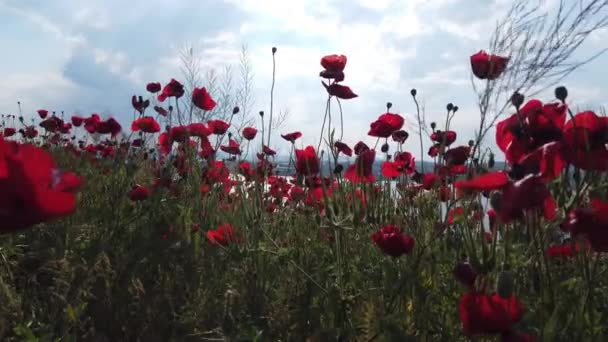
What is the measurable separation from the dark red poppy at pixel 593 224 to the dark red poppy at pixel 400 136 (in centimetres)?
149

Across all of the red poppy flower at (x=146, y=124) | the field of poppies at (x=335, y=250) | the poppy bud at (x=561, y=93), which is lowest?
the field of poppies at (x=335, y=250)

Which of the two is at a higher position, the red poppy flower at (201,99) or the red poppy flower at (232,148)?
the red poppy flower at (201,99)

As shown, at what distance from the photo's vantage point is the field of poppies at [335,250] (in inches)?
36.5

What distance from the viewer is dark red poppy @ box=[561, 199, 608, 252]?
0.96 m

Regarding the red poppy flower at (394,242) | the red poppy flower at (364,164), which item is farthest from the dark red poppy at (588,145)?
the red poppy flower at (364,164)

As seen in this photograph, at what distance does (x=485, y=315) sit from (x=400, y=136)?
5.48 ft

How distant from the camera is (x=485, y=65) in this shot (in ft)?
6.14

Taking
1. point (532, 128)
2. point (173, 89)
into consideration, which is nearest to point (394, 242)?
point (532, 128)

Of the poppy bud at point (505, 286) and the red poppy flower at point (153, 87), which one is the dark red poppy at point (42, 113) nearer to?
the red poppy flower at point (153, 87)

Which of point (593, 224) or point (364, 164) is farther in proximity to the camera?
point (364, 164)

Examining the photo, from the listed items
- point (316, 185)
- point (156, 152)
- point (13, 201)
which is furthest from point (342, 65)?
point (156, 152)

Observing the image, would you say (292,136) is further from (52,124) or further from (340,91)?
(52,124)

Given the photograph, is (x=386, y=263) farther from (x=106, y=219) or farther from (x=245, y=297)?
(x=106, y=219)

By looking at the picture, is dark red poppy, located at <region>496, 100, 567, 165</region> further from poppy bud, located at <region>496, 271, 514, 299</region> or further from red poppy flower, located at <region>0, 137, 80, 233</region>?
red poppy flower, located at <region>0, 137, 80, 233</region>
